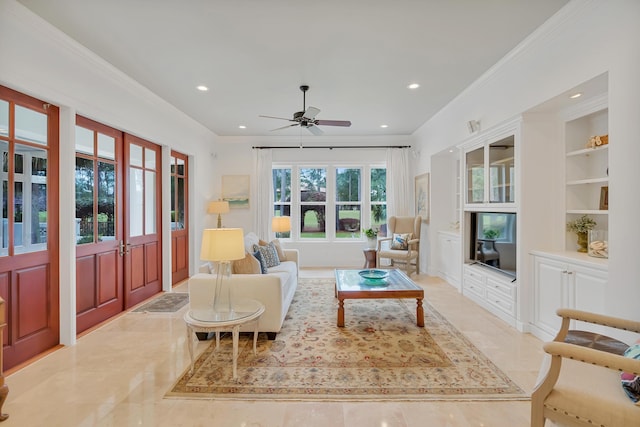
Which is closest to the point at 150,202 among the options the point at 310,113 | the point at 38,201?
the point at 38,201

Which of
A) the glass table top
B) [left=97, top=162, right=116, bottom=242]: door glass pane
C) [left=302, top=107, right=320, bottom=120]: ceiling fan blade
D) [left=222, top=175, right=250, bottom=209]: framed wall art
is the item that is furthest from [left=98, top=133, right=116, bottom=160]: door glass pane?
the glass table top

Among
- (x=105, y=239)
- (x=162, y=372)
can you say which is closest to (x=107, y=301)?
(x=105, y=239)

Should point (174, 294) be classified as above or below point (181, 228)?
below

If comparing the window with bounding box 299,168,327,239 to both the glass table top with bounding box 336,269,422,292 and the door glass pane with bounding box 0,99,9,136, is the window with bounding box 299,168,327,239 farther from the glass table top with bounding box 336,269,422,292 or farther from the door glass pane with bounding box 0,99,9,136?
the door glass pane with bounding box 0,99,9,136

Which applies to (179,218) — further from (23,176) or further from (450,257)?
(450,257)

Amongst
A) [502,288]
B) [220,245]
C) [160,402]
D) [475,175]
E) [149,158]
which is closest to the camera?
[160,402]

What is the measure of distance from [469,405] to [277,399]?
1.30 metres

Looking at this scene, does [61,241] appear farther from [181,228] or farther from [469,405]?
[469,405]

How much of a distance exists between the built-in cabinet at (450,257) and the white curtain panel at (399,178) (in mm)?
1141

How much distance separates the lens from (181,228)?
5.54 meters

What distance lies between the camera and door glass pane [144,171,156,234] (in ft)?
14.8

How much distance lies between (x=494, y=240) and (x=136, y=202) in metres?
4.83

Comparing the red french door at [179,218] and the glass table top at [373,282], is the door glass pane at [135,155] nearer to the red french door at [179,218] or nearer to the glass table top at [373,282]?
the red french door at [179,218]

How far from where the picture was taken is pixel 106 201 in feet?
12.0
